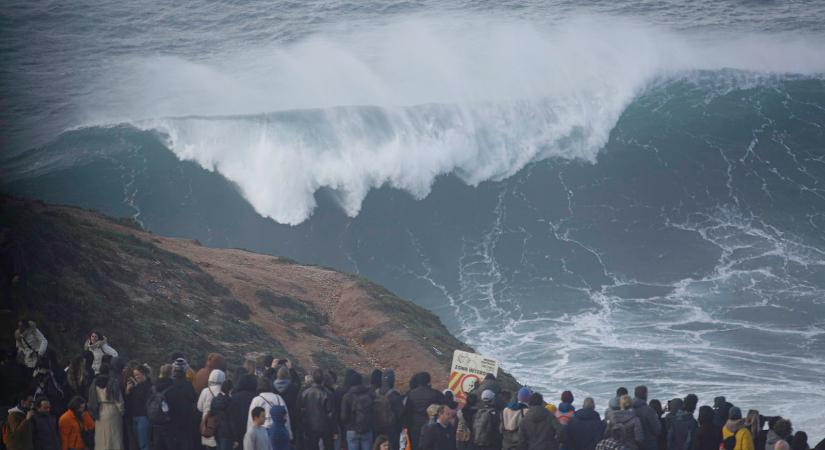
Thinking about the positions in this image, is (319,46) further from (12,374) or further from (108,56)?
(12,374)

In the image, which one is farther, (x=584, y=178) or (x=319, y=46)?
(x=319, y=46)

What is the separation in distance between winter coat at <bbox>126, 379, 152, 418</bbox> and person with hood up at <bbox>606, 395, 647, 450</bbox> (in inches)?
191

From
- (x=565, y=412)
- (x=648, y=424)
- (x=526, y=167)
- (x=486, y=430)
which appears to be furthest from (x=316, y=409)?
(x=526, y=167)

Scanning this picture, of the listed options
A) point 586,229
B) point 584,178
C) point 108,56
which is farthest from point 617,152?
point 108,56

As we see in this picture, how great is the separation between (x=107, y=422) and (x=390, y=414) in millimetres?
2959

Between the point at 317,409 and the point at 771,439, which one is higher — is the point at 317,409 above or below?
above

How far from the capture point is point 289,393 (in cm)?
1279

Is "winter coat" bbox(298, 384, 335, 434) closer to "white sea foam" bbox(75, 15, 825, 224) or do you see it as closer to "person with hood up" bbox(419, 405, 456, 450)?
"person with hood up" bbox(419, 405, 456, 450)

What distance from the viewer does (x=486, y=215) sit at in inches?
1419

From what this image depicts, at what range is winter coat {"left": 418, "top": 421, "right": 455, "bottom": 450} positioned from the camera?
12141 mm

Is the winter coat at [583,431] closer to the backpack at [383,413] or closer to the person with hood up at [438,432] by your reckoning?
the person with hood up at [438,432]

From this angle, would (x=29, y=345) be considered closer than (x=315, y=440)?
No

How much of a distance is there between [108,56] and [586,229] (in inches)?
983

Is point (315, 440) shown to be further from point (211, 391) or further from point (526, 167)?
point (526, 167)
